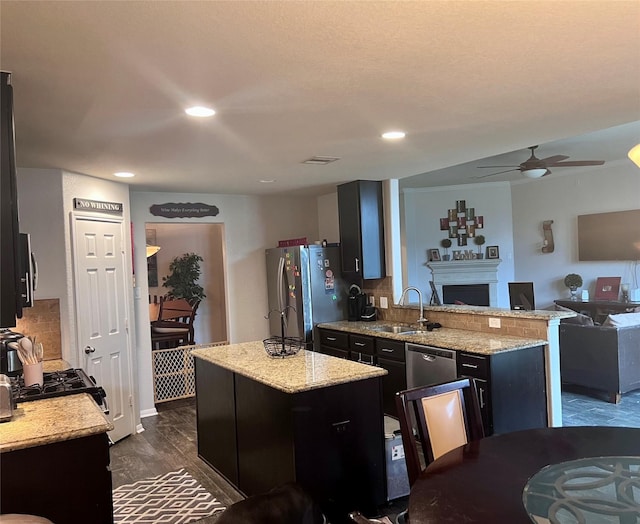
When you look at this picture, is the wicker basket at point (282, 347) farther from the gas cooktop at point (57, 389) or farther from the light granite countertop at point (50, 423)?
the light granite countertop at point (50, 423)

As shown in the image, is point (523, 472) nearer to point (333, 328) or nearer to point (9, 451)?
point (9, 451)

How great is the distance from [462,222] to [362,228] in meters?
3.97

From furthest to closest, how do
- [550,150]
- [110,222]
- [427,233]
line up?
[427,233], [550,150], [110,222]

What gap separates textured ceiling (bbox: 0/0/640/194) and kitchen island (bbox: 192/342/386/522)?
56.9 inches

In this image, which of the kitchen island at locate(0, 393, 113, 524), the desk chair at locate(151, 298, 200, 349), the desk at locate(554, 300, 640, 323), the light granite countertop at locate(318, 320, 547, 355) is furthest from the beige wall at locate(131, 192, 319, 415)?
the desk at locate(554, 300, 640, 323)

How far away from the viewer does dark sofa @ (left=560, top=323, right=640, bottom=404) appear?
4.85m

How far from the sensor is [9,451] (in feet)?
6.27

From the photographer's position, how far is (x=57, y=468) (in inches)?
79.5

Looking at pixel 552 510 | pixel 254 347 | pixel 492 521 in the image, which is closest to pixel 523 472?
pixel 552 510

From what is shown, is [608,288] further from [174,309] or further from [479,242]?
[174,309]

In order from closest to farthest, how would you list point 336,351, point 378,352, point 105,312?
point 105,312
point 378,352
point 336,351

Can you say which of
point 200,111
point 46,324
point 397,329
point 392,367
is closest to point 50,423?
point 200,111

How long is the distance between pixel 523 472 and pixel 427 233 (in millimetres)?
7053

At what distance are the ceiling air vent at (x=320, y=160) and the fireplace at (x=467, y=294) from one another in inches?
199
